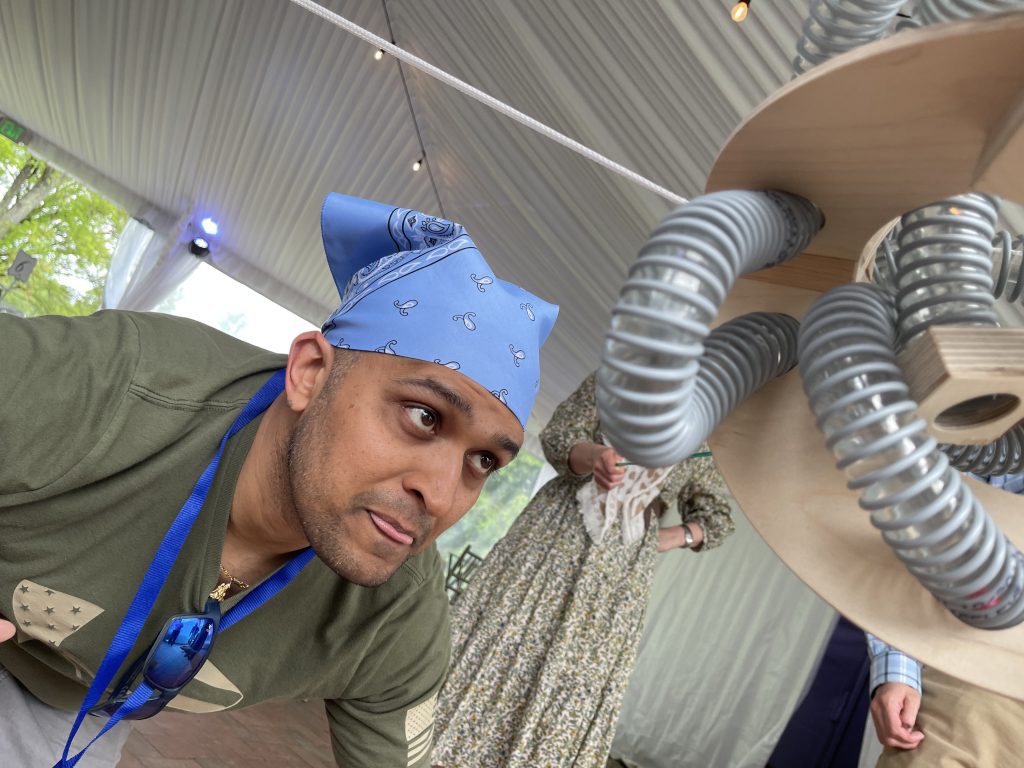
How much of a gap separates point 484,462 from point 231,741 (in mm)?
2038

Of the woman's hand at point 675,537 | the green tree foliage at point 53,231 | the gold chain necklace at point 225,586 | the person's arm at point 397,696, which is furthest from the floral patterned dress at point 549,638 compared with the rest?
the green tree foliage at point 53,231

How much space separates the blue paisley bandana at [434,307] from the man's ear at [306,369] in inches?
0.8

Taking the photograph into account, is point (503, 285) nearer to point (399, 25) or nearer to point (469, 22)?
point (469, 22)

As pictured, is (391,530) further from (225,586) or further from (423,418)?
(225,586)

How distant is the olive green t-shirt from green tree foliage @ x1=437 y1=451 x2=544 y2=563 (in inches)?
435

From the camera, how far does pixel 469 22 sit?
141 inches

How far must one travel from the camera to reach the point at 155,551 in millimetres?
1136

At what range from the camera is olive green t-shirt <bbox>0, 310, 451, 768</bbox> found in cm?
103

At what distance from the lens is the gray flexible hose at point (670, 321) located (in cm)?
34

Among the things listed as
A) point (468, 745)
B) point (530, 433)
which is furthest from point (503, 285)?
point (530, 433)

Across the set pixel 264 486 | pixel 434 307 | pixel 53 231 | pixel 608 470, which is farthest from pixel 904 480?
pixel 53 231

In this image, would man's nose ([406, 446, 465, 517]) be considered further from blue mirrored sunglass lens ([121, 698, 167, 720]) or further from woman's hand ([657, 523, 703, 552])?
woman's hand ([657, 523, 703, 552])

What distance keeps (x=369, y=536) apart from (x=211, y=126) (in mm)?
6066

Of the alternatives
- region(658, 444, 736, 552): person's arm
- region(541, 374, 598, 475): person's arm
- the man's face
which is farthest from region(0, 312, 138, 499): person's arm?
region(658, 444, 736, 552): person's arm
